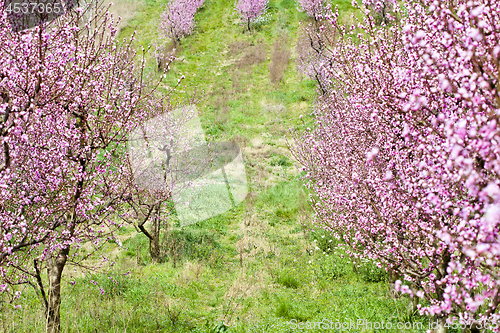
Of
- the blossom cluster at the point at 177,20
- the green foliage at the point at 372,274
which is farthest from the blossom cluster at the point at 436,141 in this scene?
the blossom cluster at the point at 177,20

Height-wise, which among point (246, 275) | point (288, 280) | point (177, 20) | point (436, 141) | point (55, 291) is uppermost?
point (177, 20)

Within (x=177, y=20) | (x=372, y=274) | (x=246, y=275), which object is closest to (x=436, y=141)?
(x=372, y=274)

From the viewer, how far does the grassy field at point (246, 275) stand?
7.45 m

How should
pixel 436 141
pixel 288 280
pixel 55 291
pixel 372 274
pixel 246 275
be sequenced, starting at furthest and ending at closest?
pixel 246 275 → pixel 288 280 → pixel 372 274 → pixel 55 291 → pixel 436 141

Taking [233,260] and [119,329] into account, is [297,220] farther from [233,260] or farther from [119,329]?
[119,329]

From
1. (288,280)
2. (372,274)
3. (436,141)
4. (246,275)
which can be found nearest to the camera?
(436,141)

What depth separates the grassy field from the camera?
745 cm

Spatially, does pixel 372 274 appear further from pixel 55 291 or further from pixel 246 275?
pixel 55 291

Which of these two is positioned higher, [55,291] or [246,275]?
[55,291]

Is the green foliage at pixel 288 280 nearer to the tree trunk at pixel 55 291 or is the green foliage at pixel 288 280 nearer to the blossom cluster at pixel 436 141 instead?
the blossom cluster at pixel 436 141

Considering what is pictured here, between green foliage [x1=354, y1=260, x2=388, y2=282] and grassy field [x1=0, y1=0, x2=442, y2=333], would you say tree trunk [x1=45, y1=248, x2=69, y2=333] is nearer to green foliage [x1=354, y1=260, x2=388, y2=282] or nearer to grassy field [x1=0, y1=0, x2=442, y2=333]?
grassy field [x1=0, y1=0, x2=442, y2=333]

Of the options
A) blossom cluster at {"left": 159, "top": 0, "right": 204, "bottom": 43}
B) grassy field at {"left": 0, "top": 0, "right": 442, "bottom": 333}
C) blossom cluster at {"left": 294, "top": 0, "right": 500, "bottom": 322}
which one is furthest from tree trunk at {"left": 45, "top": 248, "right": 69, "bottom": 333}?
blossom cluster at {"left": 159, "top": 0, "right": 204, "bottom": 43}

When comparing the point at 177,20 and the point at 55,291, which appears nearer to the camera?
the point at 55,291

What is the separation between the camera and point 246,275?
10.6 m
